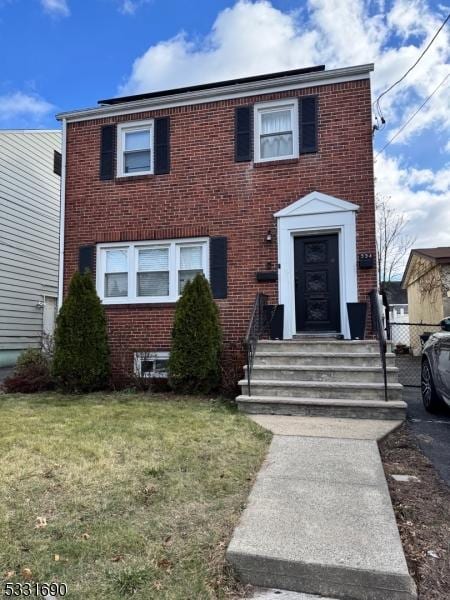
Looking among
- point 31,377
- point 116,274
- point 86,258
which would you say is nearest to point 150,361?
point 116,274

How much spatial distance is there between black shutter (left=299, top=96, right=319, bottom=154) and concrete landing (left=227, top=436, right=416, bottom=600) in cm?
608

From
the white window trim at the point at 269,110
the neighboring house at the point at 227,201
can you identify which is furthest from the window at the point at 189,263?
the white window trim at the point at 269,110

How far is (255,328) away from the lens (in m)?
7.10

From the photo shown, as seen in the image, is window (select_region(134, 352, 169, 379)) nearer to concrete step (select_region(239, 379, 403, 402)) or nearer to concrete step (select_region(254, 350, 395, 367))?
concrete step (select_region(254, 350, 395, 367))

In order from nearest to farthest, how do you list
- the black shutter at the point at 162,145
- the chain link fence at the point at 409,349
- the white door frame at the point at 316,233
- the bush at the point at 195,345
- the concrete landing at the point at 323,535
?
the concrete landing at the point at 323,535 < the bush at the point at 195,345 < the white door frame at the point at 316,233 < the black shutter at the point at 162,145 < the chain link fence at the point at 409,349

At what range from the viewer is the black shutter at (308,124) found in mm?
8047

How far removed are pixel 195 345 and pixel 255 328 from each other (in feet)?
3.39

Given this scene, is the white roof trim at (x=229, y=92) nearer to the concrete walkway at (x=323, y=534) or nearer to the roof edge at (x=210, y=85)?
the roof edge at (x=210, y=85)

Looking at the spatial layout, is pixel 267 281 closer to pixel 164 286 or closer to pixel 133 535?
pixel 164 286

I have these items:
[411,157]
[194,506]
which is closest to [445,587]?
[194,506]

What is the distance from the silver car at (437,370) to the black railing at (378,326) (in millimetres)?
663

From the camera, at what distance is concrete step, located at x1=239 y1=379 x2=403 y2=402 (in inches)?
223

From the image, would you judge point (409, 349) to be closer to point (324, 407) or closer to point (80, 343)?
point (324, 407)

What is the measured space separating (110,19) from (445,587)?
34.8ft
